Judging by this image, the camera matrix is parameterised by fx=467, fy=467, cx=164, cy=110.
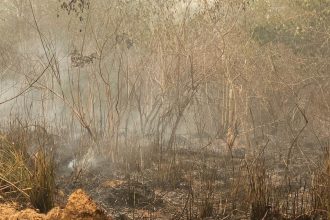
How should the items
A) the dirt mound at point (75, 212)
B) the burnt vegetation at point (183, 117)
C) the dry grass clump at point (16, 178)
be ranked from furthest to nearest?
the burnt vegetation at point (183, 117)
the dry grass clump at point (16, 178)
the dirt mound at point (75, 212)

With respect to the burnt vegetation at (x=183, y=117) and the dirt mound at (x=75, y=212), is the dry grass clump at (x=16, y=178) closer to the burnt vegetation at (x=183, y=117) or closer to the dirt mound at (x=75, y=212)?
the burnt vegetation at (x=183, y=117)

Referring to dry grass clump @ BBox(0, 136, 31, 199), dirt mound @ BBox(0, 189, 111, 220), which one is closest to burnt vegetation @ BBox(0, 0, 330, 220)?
dry grass clump @ BBox(0, 136, 31, 199)

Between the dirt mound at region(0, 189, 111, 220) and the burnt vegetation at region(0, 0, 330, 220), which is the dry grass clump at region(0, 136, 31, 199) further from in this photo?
the dirt mound at region(0, 189, 111, 220)

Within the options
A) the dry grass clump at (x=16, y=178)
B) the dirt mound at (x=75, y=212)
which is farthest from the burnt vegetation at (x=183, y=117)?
the dirt mound at (x=75, y=212)

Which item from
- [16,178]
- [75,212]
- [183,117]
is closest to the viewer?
[75,212]

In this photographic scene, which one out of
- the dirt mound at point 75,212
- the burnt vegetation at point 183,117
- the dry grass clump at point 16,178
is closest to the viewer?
the dirt mound at point 75,212

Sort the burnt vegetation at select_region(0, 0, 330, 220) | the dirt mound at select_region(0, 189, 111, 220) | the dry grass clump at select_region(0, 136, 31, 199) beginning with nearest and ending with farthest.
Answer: the dirt mound at select_region(0, 189, 111, 220), the dry grass clump at select_region(0, 136, 31, 199), the burnt vegetation at select_region(0, 0, 330, 220)

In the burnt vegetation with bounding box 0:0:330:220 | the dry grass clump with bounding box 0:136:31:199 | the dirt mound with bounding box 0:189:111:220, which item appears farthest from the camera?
the burnt vegetation with bounding box 0:0:330:220

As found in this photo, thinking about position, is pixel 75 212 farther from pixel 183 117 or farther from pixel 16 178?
pixel 183 117

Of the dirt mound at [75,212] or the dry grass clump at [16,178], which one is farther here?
the dry grass clump at [16,178]

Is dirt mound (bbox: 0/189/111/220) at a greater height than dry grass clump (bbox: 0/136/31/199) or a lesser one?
lesser

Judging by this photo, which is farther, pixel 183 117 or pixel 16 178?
pixel 183 117

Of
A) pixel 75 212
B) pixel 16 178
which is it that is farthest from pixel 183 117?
pixel 75 212

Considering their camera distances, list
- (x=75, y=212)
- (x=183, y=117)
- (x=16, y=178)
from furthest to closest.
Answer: (x=183, y=117) → (x=16, y=178) → (x=75, y=212)
